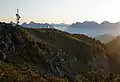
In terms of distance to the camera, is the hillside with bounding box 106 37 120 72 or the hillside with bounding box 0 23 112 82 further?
the hillside with bounding box 106 37 120 72

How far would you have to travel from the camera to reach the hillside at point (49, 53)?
416ft

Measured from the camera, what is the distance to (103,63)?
175750 mm

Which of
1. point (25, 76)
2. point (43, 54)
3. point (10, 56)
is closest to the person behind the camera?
point (25, 76)

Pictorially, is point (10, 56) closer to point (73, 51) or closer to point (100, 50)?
point (73, 51)

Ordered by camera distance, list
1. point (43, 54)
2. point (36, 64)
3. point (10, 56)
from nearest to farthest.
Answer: point (10, 56), point (36, 64), point (43, 54)

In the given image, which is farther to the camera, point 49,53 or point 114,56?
point 114,56

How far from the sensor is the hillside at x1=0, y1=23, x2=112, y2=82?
416ft

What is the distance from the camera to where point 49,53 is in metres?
148

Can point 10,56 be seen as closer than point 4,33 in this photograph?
Yes

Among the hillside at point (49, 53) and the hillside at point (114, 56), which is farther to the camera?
the hillside at point (114, 56)

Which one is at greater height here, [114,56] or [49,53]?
[49,53]

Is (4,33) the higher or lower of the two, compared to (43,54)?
higher

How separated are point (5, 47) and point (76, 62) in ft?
159

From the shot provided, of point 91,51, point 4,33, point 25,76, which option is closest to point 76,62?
point 91,51
